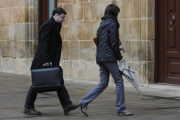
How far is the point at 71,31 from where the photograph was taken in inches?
559

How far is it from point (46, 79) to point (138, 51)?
4.92 metres

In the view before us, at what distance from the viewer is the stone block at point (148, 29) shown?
12.3m

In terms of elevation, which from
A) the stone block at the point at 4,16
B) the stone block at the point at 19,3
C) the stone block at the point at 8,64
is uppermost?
the stone block at the point at 19,3

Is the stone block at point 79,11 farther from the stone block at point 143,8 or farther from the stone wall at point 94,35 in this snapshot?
the stone block at point 143,8

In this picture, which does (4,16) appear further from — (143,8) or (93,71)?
(143,8)

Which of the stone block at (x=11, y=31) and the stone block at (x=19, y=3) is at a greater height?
the stone block at (x=19, y=3)

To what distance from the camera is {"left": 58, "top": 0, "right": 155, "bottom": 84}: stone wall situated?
40.3ft

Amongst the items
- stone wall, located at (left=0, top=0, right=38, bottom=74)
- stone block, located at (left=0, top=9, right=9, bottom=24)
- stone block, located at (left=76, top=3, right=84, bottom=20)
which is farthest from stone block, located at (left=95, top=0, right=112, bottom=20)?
stone block, located at (left=0, top=9, right=9, bottom=24)

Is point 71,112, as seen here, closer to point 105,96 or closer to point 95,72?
point 105,96

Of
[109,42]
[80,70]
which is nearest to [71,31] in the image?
[80,70]

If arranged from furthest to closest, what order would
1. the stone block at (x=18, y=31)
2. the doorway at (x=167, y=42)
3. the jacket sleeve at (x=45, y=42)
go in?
the stone block at (x=18, y=31)
the doorway at (x=167, y=42)
the jacket sleeve at (x=45, y=42)

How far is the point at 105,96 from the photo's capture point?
1038 cm

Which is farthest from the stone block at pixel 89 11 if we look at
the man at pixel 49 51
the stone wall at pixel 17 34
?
the man at pixel 49 51

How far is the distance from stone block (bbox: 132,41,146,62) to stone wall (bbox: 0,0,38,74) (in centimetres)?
445
